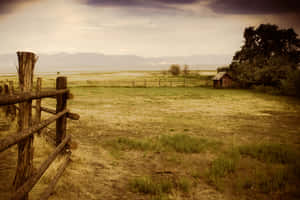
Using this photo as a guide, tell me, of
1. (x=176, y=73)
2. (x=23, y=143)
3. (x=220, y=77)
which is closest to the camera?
(x=23, y=143)

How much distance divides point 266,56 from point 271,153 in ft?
124

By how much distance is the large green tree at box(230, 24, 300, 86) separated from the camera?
3133cm

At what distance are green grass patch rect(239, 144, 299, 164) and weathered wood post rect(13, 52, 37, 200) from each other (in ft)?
18.9

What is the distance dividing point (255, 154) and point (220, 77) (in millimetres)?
33209

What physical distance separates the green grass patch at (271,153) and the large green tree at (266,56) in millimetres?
28438

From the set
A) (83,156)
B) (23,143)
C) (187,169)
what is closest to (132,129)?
(83,156)

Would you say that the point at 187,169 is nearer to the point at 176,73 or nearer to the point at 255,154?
the point at 255,154

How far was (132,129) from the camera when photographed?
874cm

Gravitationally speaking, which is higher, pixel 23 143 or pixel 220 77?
pixel 220 77

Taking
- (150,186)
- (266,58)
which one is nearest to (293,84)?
(266,58)

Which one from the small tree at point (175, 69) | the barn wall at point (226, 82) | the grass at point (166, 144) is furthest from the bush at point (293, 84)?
the small tree at point (175, 69)

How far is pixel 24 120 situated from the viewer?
2635 mm

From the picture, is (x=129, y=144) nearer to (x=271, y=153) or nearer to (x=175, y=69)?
(x=271, y=153)

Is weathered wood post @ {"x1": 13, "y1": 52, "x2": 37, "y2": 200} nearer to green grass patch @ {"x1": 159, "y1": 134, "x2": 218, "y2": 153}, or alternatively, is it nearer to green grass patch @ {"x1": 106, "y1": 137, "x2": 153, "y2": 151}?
green grass patch @ {"x1": 106, "y1": 137, "x2": 153, "y2": 151}
